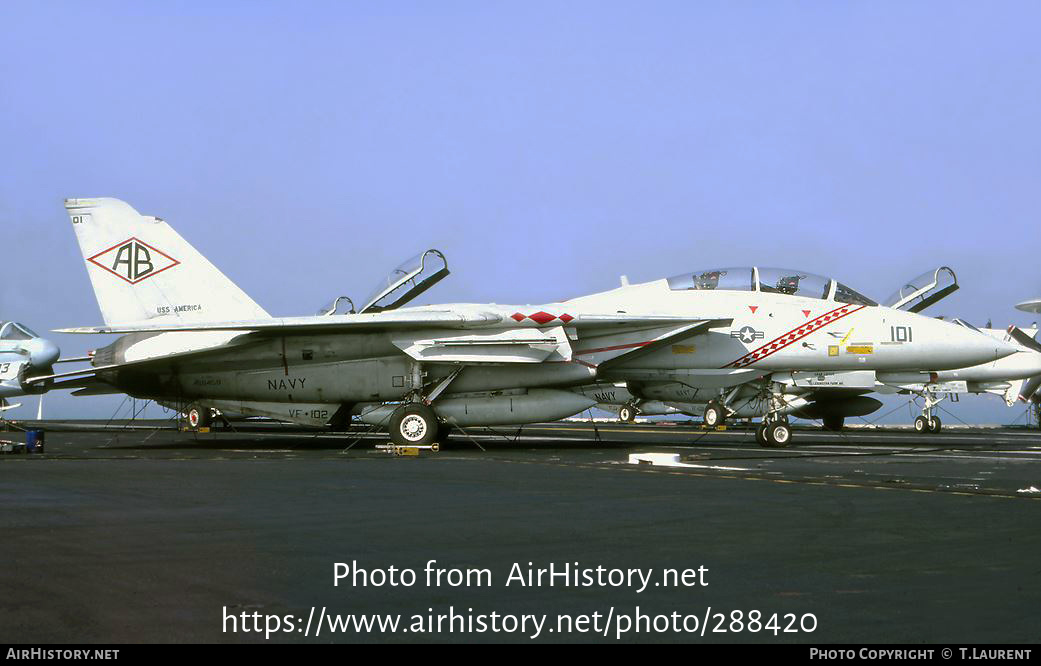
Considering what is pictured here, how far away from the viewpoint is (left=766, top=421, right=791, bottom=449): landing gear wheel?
1720 cm

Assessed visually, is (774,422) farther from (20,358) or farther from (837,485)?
(20,358)

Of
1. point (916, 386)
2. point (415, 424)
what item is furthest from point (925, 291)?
point (415, 424)

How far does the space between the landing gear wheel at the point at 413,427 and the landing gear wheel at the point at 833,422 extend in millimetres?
17158

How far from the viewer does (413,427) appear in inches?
672

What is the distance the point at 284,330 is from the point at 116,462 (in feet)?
13.3

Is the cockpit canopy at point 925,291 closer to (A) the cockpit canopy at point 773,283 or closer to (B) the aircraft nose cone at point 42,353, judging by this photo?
(A) the cockpit canopy at point 773,283

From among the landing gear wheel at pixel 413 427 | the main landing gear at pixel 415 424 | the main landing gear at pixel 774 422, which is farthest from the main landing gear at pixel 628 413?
the landing gear wheel at pixel 413 427

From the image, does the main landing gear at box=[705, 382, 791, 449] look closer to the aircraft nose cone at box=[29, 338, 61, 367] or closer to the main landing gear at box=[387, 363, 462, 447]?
the main landing gear at box=[387, 363, 462, 447]

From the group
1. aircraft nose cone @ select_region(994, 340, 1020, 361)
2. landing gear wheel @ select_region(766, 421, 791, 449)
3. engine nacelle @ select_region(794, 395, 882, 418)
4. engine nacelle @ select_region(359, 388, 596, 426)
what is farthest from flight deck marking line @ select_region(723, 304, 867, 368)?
engine nacelle @ select_region(794, 395, 882, 418)

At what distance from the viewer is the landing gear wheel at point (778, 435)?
17203mm

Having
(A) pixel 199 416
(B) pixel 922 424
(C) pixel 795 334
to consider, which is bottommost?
(B) pixel 922 424

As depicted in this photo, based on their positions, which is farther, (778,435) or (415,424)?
(778,435)

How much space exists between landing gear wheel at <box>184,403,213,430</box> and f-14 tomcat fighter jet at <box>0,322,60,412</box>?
383cm

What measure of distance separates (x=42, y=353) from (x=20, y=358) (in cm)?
69
